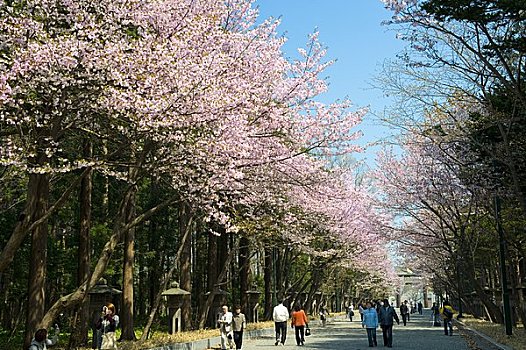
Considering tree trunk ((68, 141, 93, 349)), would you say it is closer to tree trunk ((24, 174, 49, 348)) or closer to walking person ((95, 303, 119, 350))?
walking person ((95, 303, 119, 350))

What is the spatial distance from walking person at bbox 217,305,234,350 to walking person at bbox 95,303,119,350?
3695 mm

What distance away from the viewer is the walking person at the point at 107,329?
1466 cm

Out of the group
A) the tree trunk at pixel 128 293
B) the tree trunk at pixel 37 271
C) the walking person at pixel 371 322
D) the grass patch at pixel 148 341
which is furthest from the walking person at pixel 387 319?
the tree trunk at pixel 37 271

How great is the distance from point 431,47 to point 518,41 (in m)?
2.06

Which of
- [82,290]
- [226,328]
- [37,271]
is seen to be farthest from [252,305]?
[82,290]

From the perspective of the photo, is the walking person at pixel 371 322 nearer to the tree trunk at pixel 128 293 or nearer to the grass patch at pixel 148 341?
the grass patch at pixel 148 341

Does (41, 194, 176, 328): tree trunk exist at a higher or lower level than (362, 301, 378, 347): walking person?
higher

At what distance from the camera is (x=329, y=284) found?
186 feet

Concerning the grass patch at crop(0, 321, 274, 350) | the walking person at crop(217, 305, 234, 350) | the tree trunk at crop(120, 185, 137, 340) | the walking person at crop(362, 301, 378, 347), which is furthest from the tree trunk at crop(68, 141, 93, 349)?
the walking person at crop(362, 301, 378, 347)

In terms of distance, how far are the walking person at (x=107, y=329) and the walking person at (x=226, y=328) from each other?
3695mm

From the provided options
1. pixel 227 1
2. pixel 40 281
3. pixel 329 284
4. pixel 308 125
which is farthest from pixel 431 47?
pixel 329 284

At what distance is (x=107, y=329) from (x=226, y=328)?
4666 mm

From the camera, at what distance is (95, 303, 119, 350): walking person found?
1466cm

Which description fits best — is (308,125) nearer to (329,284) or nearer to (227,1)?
(227,1)
